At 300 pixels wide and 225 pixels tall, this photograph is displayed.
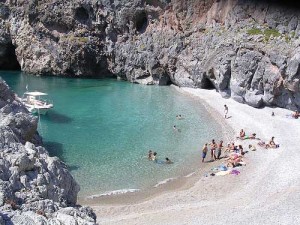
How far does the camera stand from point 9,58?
3184 inches

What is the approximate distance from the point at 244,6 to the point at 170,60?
13992 mm

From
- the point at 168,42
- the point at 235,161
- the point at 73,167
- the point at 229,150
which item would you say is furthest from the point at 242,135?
the point at 168,42

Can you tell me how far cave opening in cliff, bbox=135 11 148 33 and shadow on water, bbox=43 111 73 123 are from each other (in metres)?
28.1

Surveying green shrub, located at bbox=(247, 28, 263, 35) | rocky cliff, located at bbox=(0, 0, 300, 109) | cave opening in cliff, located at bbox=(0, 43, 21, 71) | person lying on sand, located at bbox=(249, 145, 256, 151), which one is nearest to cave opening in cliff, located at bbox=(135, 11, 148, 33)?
rocky cliff, located at bbox=(0, 0, 300, 109)

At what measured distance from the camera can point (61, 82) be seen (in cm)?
6912

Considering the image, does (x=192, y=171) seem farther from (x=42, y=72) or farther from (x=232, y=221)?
(x=42, y=72)

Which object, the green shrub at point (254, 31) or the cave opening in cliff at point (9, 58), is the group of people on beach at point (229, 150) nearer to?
the green shrub at point (254, 31)

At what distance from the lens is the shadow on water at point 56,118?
44.9 meters

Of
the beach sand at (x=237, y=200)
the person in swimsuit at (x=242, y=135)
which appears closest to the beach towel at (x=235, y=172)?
the beach sand at (x=237, y=200)

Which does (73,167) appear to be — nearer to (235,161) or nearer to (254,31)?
(235,161)

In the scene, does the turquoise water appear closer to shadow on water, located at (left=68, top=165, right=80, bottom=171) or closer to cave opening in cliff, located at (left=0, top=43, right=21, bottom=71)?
shadow on water, located at (left=68, top=165, right=80, bottom=171)

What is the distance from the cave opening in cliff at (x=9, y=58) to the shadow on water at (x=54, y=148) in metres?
47.6

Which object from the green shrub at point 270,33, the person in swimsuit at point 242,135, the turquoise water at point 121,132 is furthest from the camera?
the green shrub at point 270,33

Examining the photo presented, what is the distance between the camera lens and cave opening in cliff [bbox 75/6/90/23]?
72.5 metres
